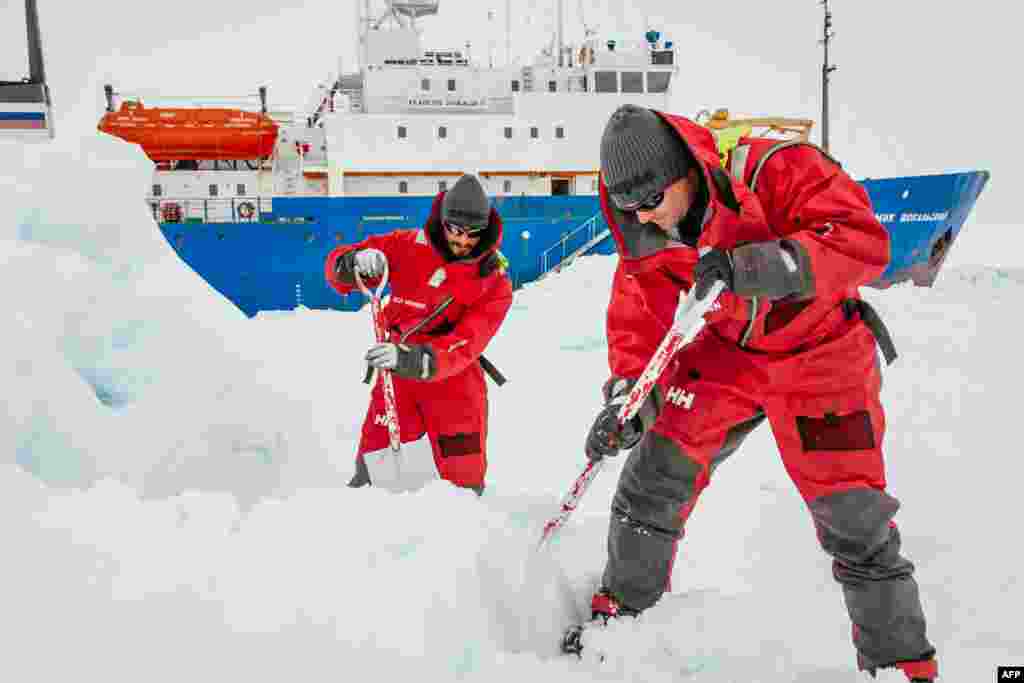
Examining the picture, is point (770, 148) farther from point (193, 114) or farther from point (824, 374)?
point (193, 114)

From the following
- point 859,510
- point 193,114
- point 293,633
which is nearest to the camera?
point 293,633

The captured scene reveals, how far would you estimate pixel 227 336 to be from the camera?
3404mm

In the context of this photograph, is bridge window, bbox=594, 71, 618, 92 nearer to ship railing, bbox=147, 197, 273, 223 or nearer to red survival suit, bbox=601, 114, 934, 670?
ship railing, bbox=147, 197, 273, 223

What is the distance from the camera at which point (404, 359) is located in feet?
9.30

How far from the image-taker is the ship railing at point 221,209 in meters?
10.9

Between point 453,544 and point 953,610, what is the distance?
69.0 inches

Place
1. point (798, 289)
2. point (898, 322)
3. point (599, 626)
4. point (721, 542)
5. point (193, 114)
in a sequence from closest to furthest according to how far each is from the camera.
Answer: point (798, 289) < point (599, 626) < point (721, 542) < point (898, 322) < point (193, 114)

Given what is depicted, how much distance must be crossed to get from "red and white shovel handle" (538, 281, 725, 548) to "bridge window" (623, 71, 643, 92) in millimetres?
14101

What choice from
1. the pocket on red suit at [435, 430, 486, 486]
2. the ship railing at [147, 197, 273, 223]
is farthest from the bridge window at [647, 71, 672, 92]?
the pocket on red suit at [435, 430, 486, 486]

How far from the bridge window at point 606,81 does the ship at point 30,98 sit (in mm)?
10833

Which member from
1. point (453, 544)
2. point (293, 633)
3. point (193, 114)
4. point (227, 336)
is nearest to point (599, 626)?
point (453, 544)

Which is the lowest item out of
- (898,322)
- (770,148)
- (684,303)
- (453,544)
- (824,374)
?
(898,322)

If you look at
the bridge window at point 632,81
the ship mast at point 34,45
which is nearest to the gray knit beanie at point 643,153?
the ship mast at point 34,45

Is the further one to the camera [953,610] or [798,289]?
[953,610]
